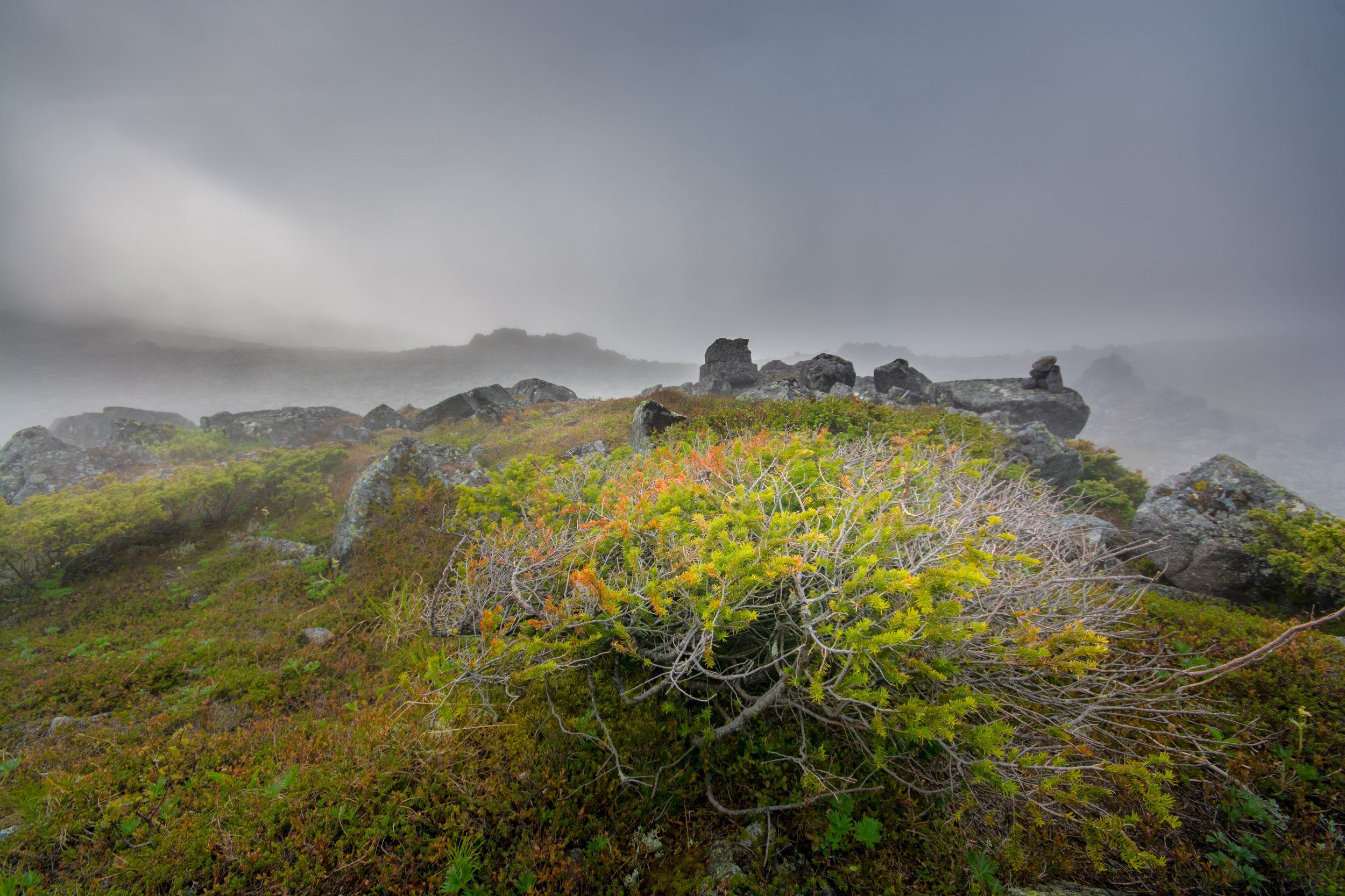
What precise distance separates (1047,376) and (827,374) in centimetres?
1135

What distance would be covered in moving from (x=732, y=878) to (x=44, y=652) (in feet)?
34.0

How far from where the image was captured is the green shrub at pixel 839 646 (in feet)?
7.49

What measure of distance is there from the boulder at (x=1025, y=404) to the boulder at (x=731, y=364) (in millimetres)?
10655

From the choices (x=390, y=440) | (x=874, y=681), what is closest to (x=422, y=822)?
(x=874, y=681)

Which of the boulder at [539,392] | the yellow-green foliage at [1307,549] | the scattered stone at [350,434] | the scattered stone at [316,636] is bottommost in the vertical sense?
the scattered stone at [316,636]

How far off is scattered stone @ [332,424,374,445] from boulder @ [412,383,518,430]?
87.4 inches

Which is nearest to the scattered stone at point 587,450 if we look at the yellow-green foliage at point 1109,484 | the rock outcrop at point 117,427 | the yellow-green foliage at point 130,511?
the yellow-green foliage at point 130,511

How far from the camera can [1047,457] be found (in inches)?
533

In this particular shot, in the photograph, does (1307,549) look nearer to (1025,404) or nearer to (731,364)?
(1025,404)

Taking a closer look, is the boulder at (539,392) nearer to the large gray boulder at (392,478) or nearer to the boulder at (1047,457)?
the large gray boulder at (392,478)

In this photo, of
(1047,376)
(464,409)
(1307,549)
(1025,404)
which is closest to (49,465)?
(464,409)

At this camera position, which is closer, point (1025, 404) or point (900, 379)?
point (1025, 404)

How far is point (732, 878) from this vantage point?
2.46 metres

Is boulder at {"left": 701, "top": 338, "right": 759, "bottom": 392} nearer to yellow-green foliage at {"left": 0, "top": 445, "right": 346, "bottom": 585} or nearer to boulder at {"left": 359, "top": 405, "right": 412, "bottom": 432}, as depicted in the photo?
boulder at {"left": 359, "top": 405, "right": 412, "bottom": 432}
